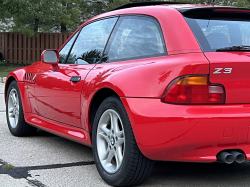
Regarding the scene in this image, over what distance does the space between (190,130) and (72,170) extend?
1.53 m

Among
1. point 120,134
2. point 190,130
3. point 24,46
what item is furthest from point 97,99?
point 24,46

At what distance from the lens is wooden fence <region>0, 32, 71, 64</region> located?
1154 inches

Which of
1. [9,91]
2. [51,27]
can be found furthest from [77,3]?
[9,91]

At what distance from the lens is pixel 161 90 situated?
354cm

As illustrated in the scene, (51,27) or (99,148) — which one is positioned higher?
(99,148)

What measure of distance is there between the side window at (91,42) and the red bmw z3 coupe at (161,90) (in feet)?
0.05

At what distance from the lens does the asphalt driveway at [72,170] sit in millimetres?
4089

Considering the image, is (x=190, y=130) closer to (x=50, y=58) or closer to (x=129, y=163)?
(x=129, y=163)

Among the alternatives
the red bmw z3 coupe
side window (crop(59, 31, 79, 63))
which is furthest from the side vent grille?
the red bmw z3 coupe

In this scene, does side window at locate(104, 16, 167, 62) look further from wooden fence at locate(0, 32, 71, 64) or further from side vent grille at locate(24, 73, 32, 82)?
wooden fence at locate(0, 32, 71, 64)

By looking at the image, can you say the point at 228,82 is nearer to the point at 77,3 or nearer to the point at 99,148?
the point at 99,148

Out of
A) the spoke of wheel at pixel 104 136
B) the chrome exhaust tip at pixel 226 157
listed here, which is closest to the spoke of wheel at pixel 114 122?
the spoke of wheel at pixel 104 136

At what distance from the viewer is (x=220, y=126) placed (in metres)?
3.42

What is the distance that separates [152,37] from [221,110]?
3.14ft
